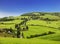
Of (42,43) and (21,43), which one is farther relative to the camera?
(42,43)

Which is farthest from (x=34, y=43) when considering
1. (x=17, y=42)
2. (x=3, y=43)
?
(x=3, y=43)

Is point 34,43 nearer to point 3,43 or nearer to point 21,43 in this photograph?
point 21,43

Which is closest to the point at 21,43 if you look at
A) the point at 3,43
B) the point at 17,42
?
the point at 17,42

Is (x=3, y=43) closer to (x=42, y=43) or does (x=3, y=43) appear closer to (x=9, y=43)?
(x=9, y=43)

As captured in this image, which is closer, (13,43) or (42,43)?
(13,43)

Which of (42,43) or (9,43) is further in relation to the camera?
(42,43)

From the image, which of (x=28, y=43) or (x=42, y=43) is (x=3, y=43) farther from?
(x=42, y=43)

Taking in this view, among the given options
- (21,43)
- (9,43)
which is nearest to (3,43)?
(9,43)
